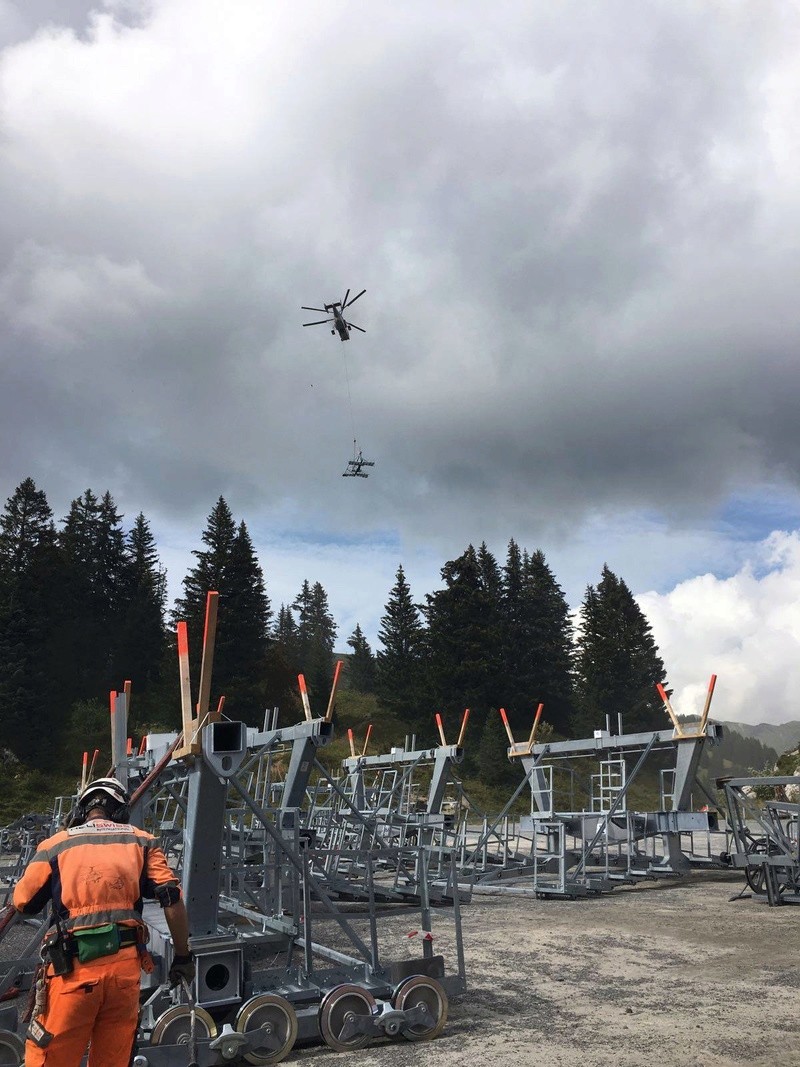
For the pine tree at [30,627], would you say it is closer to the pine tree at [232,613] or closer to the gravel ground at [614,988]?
the pine tree at [232,613]

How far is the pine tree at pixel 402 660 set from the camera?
59.6 metres

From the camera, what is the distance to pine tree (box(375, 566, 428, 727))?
196 ft

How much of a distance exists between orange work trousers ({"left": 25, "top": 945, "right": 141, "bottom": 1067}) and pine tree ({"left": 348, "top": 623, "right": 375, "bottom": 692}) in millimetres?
72548

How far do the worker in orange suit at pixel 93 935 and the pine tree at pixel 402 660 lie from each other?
178 ft

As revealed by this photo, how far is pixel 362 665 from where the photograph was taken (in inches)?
3194

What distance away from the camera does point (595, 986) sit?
9.55 meters

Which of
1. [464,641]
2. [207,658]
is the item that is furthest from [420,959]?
[464,641]

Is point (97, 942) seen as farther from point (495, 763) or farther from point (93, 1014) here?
point (495, 763)

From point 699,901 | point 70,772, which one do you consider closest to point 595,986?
point 699,901

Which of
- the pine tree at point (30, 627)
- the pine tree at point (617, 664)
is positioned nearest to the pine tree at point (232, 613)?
the pine tree at point (30, 627)

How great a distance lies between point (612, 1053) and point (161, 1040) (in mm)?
3777

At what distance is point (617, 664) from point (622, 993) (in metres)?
57.3

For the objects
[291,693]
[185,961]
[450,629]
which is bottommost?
[185,961]

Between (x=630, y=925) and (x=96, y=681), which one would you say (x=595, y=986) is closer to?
(x=630, y=925)
